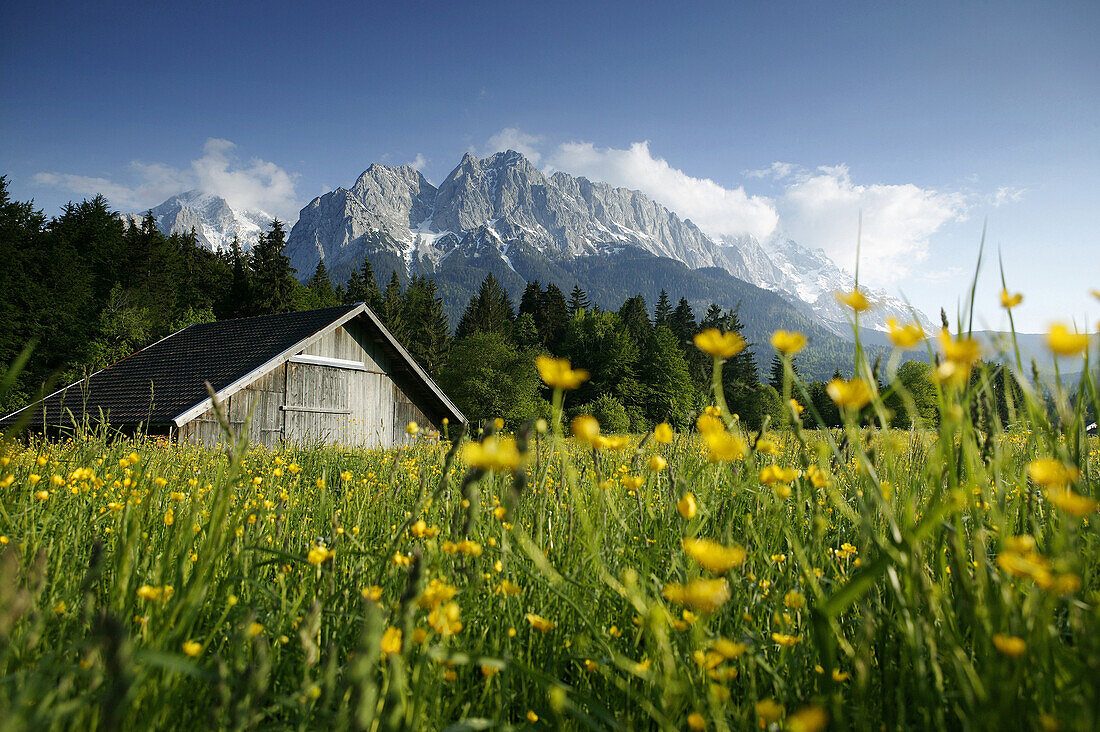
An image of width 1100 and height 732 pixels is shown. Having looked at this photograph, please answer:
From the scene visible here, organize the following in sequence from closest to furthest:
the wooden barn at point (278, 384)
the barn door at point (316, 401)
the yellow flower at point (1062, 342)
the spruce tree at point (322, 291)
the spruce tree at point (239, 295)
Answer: the yellow flower at point (1062, 342)
the wooden barn at point (278, 384)
the barn door at point (316, 401)
the spruce tree at point (239, 295)
the spruce tree at point (322, 291)

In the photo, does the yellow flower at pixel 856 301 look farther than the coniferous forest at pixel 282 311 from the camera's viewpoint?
No

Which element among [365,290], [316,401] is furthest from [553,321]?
[316,401]

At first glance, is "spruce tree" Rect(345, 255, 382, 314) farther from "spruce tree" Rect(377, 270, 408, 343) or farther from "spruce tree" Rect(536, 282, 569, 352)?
"spruce tree" Rect(536, 282, 569, 352)

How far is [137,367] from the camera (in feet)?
60.4

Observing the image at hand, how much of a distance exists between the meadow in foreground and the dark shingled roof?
1403 centimetres

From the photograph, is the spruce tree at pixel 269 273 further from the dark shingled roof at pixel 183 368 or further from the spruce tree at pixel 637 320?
the spruce tree at pixel 637 320

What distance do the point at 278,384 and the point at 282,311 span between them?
87.5 feet

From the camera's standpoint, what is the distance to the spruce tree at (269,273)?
4228 centimetres

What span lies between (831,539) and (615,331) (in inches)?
2280

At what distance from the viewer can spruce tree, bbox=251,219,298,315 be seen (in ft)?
139

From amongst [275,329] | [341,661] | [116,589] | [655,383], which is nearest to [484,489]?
[341,661]

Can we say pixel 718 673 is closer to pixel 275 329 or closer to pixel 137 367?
pixel 275 329

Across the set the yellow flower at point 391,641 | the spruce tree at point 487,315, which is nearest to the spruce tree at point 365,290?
the spruce tree at point 487,315

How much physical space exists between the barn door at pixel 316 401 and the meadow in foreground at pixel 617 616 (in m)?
14.8
